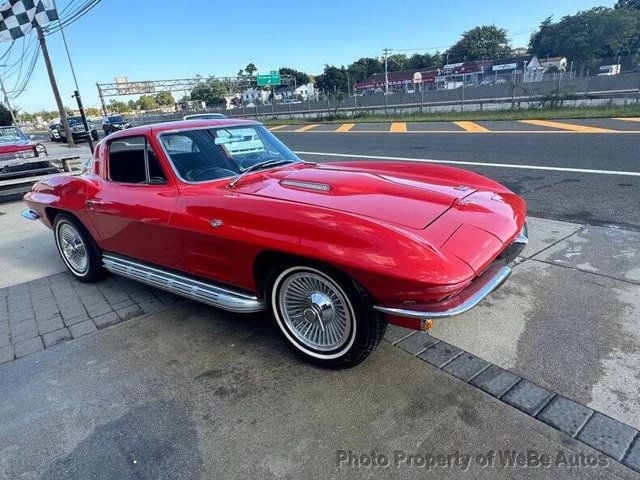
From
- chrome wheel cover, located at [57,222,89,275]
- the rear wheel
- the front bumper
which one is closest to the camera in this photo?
the front bumper

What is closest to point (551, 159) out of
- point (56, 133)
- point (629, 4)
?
point (56, 133)

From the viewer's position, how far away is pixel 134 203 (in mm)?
3275

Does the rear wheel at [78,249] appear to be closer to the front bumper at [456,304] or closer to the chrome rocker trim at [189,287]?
the chrome rocker trim at [189,287]

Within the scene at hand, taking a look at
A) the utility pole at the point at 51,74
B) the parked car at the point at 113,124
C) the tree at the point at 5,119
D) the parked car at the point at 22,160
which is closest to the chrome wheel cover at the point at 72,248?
the parked car at the point at 22,160

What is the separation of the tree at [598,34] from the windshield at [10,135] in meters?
65.0

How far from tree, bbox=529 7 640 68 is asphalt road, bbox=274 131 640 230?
2283 inches

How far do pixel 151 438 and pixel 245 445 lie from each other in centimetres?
49

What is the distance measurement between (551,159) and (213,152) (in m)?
7.04

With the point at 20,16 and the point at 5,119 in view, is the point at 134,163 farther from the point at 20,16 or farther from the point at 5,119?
the point at 5,119

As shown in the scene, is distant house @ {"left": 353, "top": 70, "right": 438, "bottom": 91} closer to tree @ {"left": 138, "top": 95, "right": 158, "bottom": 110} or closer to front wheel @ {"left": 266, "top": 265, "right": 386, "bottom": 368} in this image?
tree @ {"left": 138, "top": 95, "right": 158, "bottom": 110}

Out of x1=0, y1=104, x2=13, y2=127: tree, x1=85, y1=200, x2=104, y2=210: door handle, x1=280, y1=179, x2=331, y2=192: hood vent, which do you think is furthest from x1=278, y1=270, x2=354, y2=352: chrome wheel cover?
x1=0, y1=104, x2=13, y2=127: tree

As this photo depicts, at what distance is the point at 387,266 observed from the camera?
6.74ft

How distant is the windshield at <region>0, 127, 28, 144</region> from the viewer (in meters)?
10.9

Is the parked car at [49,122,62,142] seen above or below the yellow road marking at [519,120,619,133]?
above
